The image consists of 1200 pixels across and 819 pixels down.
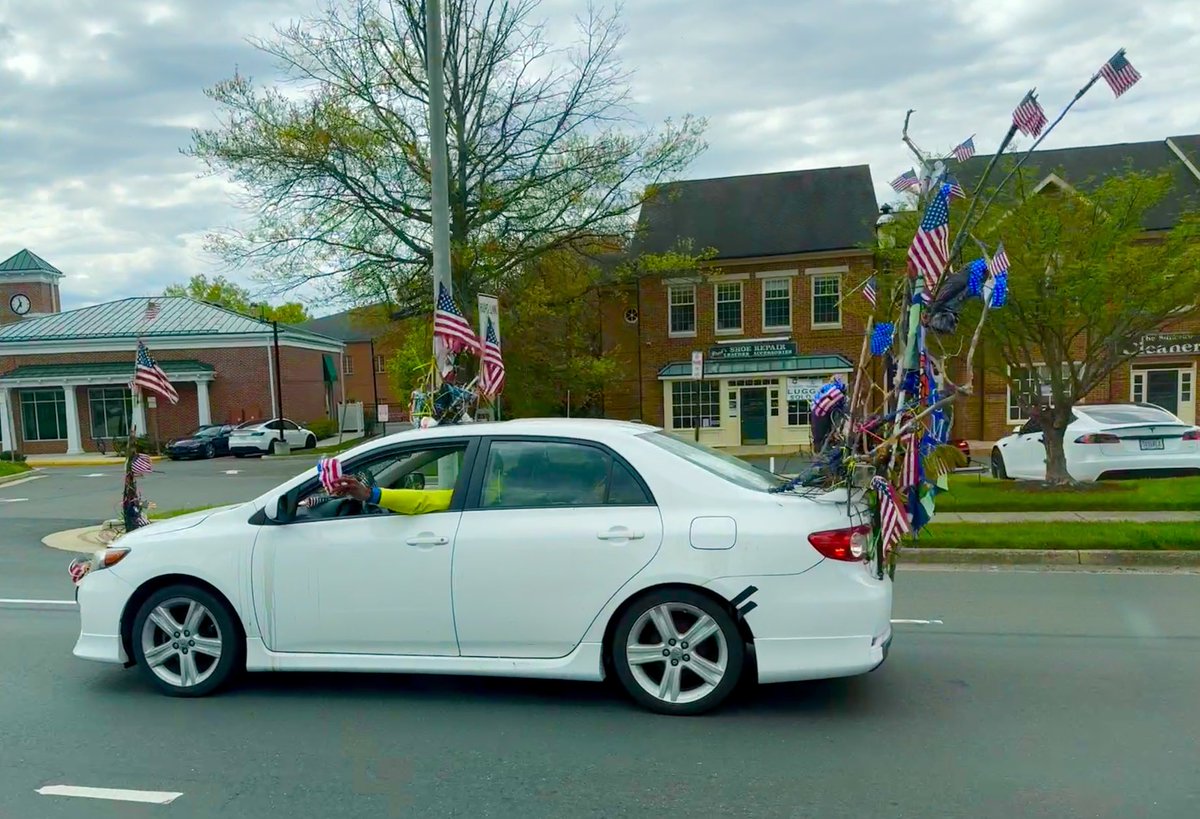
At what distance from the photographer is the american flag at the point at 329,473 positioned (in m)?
5.05

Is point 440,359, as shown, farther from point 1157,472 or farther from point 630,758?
point 1157,472

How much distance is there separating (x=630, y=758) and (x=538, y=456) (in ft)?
5.55

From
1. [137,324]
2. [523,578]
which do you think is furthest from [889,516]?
[137,324]

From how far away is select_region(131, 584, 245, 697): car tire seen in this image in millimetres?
5316

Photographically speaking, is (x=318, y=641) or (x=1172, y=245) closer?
(x=318, y=641)

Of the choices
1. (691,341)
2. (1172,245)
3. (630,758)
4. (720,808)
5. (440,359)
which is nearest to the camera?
(720,808)

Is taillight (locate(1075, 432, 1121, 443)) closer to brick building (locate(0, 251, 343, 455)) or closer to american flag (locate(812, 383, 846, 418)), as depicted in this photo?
american flag (locate(812, 383, 846, 418))

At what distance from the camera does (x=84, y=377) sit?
38.2 metres

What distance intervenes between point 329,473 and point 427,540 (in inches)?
25.5

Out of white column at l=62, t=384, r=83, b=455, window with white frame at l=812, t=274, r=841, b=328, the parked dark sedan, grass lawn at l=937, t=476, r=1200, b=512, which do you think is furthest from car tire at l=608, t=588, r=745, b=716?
white column at l=62, t=384, r=83, b=455

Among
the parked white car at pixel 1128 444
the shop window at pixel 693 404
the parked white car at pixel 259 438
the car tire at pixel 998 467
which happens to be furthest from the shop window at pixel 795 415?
the parked white car at pixel 259 438

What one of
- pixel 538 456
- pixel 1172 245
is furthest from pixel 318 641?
pixel 1172 245

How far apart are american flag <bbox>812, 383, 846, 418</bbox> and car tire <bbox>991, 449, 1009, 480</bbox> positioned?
10863mm

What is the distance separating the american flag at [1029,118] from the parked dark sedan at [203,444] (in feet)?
108
